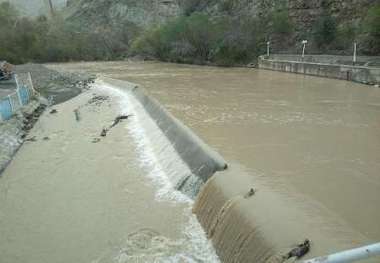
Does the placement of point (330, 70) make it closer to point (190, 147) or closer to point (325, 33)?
point (325, 33)

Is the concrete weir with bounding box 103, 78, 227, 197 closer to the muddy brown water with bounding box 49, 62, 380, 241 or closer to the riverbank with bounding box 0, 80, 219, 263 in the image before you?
the riverbank with bounding box 0, 80, 219, 263

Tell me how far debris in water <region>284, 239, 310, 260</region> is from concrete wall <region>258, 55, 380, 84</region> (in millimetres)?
19103

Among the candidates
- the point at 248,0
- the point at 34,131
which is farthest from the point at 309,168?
the point at 248,0

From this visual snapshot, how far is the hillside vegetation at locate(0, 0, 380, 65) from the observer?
126 ft

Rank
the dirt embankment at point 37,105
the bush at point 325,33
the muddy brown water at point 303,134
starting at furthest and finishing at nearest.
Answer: the bush at point 325,33
the dirt embankment at point 37,105
the muddy brown water at point 303,134

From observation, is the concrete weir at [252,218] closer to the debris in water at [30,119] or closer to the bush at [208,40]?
the debris in water at [30,119]

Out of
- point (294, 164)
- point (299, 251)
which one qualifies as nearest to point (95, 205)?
point (294, 164)

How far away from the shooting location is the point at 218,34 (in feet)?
151

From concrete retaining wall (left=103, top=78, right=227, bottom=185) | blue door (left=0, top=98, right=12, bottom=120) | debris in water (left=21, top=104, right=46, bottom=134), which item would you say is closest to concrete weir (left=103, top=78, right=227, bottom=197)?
concrete retaining wall (left=103, top=78, right=227, bottom=185)

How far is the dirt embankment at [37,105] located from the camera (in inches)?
536

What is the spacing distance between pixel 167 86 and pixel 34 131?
1124 cm

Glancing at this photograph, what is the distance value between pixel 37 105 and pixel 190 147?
1203cm

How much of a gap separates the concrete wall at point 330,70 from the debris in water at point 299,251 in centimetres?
1910

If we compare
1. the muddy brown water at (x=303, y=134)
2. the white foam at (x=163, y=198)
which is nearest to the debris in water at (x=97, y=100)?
the muddy brown water at (x=303, y=134)
